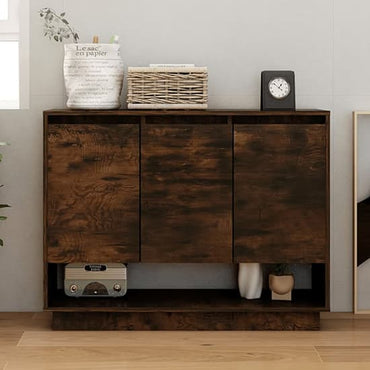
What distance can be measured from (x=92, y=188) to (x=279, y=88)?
0.92m

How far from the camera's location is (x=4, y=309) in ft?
13.3

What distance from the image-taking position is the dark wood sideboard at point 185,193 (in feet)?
12.0

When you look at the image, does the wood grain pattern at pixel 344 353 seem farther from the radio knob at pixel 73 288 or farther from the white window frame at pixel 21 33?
the white window frame at pixel 21 33

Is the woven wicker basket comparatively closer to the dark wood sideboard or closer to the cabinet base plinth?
the dark wood sideboard

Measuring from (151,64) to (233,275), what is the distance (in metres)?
1.05

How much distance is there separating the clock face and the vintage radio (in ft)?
3.26

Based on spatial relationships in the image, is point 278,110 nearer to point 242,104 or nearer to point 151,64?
point 242,104

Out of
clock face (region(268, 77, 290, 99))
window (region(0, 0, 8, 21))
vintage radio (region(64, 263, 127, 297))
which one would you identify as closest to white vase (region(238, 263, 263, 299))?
vintage radio (region(64, 263, 127, 297))

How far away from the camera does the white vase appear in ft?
12.6

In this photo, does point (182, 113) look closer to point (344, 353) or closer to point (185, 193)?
point (185, 193)

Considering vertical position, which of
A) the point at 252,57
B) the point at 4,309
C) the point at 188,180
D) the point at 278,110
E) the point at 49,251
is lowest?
the point at 4,309

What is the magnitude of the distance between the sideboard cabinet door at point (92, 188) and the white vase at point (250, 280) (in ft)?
1.68

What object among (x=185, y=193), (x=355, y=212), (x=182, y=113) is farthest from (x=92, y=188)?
(x=355, y=212)

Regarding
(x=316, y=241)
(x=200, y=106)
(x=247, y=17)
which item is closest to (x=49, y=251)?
(x=200, y=106)
